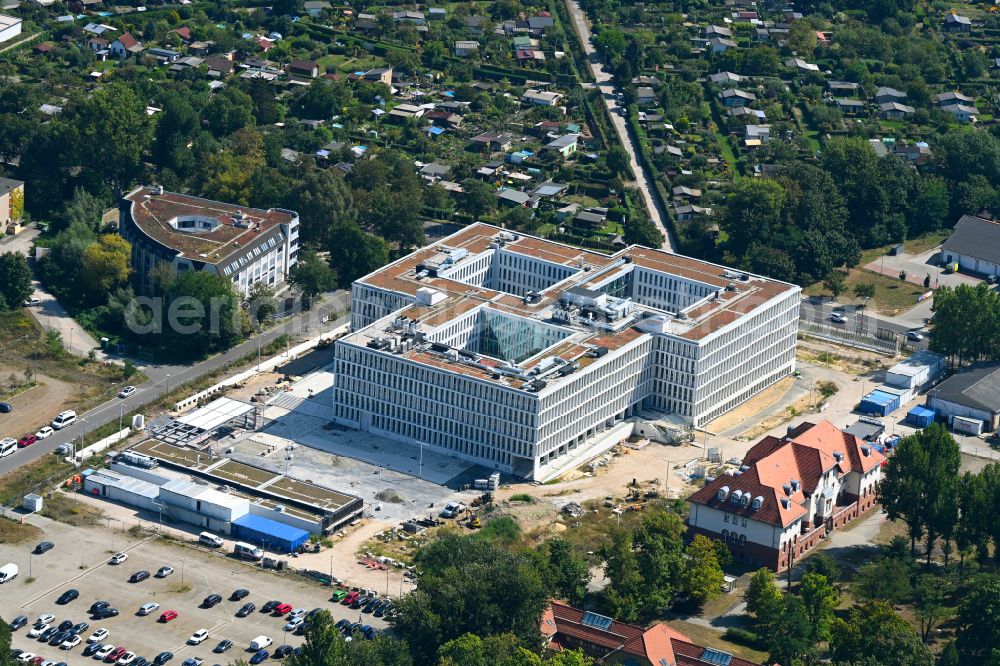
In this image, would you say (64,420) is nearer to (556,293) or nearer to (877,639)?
(556,293)

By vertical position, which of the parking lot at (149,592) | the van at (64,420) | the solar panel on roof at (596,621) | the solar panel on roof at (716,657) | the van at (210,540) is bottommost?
the van at (210,540)

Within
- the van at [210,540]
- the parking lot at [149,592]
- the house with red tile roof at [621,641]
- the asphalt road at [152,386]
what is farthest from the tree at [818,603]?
the asphalt road at [152,386]

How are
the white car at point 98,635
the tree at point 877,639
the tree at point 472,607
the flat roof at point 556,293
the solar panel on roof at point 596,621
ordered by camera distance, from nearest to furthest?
the tree at point 877,639 < the tree at point 472,607 < the solar panel on roof at point 596,621 < the white car at point 98,635 < the flat roof at point 556,293

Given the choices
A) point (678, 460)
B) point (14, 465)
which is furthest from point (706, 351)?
point (14, 465)

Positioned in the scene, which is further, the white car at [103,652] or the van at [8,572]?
the van at [8,572]

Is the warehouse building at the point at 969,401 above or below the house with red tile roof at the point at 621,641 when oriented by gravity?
below

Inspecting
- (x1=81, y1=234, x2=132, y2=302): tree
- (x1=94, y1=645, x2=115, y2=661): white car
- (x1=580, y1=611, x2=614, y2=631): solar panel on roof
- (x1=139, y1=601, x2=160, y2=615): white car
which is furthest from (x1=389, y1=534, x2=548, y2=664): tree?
(x1=81, y1=234, x2=132, y2=302): tree

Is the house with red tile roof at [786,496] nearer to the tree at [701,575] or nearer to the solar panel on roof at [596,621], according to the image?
the tree at [701,575]

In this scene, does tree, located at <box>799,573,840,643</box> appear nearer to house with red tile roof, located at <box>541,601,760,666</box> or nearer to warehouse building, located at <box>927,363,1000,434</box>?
house with red tile roof, located at <box>541,601,760,666</box>

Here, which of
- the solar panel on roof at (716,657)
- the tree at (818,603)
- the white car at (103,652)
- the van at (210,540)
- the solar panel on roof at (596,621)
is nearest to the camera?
the solar panel on roof at (716,657)
